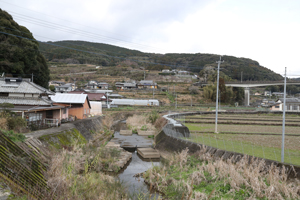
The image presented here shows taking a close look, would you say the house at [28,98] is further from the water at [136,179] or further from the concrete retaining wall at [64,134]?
the water at [136,179]

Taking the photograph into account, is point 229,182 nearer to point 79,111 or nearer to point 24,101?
point 24,101

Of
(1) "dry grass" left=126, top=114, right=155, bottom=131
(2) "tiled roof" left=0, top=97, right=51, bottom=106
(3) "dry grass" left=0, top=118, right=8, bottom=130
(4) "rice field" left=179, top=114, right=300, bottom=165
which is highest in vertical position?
(2) "tiled roof" left=0, top=97, right=51, bottom=106

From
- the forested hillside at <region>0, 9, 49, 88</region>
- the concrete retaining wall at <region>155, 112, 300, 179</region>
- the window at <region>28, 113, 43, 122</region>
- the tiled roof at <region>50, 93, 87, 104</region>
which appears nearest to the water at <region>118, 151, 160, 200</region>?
the concrete retaining wall at <region>155, 112, 300, 179</region>

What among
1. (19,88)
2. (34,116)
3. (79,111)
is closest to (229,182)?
(34,116)

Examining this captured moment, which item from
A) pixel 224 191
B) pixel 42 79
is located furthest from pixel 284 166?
pixel 42 79

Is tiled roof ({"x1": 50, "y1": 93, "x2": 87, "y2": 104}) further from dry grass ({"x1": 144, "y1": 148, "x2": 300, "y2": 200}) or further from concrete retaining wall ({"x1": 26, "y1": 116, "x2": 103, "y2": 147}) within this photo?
dry grass ({"x1": 144, "y1": 148, "x2": 300, "y2": 200})

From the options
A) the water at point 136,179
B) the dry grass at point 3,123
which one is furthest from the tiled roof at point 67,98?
the dry grass at point 3,123

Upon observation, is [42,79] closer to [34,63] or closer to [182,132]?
[34,63]

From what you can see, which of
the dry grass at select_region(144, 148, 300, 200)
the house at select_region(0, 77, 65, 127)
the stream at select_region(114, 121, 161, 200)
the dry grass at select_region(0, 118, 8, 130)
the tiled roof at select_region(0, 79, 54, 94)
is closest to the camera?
the dry grass at select_region(144, 148, 300, 200)

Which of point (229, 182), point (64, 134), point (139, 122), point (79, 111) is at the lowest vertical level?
point (139, 122)

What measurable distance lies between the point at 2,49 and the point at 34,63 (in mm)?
4278

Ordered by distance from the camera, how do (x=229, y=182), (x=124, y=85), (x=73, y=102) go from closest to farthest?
(x=229, y=182) → (x=73, y=102) → (x=124, y=85)

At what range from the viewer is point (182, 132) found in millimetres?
20438

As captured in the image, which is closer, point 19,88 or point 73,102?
point 19,88
